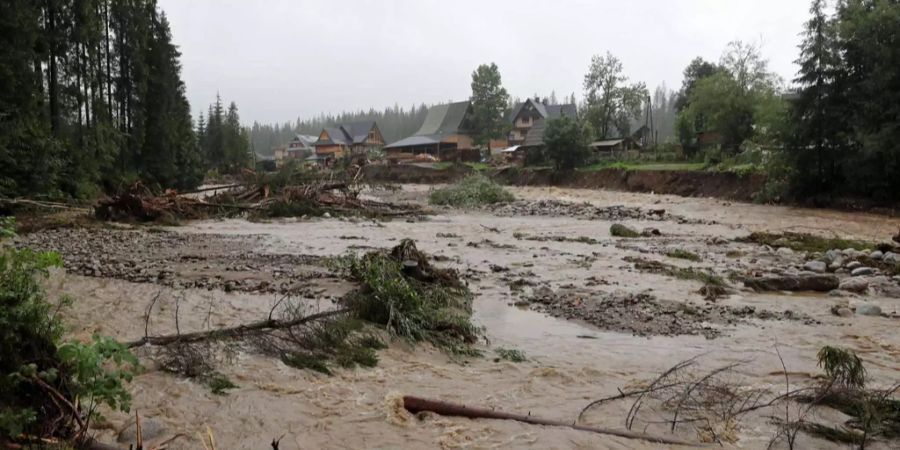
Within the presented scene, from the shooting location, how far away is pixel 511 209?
27.4m

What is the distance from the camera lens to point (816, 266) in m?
11.1

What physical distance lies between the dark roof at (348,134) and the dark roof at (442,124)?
14260mm

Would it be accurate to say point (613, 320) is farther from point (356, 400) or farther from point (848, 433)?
point (356, 400)

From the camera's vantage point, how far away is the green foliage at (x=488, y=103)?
7419 cm

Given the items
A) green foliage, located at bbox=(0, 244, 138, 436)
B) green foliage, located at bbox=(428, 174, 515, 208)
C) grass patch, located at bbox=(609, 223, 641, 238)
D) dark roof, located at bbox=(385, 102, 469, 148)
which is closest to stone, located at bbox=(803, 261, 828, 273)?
grass patch, located at bbox=(609, 223, 641, 238)

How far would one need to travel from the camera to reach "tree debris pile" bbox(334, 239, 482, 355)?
661 cm

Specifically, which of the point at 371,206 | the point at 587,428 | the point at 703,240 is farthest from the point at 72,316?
the point at 371,206

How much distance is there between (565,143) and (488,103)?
30421 mm

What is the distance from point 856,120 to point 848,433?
25206mm

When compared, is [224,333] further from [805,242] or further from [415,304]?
[805,242]

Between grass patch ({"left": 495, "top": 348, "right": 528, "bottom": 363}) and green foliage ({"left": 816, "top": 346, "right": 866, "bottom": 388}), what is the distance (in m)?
2.72

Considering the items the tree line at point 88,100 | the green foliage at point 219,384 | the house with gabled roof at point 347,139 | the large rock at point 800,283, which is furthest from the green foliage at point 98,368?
the house with gabled roof at point 347,139

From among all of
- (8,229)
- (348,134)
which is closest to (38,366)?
(8,229)

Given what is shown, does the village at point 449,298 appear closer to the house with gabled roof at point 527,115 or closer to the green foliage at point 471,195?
the green foliage at point 471,195
